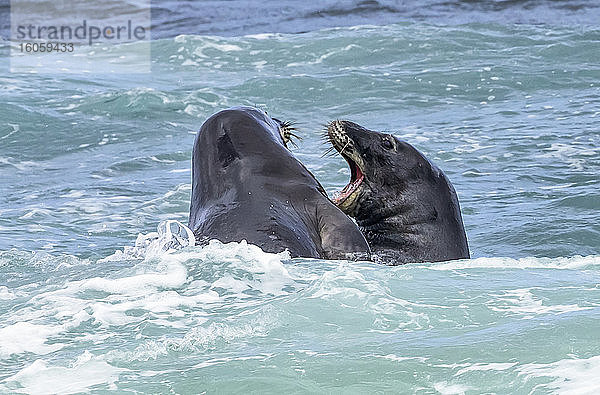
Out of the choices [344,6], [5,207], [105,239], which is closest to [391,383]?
[105,239]

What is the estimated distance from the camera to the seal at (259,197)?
5363 mm

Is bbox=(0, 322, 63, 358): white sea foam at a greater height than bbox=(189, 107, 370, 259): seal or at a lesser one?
lesser

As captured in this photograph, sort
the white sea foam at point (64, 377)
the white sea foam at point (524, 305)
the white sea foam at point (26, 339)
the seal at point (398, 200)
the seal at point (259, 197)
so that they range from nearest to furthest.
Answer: the white sea foam at point (64, 377), the white sea foam at point (26, 339), the white sea foam at point (524, 305), the seal at point (259, 197), the seal at point (398, 200)

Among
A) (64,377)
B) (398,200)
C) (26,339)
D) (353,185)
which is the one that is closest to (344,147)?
(353,185)

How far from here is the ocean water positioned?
3785mm

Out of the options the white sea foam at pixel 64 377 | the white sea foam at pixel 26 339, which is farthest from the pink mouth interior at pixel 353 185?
the white sea foam at pixel 64 377

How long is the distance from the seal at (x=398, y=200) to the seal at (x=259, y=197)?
0.64 m

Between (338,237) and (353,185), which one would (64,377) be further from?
(353,185)

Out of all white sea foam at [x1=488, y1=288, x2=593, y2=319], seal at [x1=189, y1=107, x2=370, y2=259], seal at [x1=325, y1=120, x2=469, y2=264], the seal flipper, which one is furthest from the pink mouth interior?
white sea foam at [x1=488, y1=288, x2=593, y2=319]

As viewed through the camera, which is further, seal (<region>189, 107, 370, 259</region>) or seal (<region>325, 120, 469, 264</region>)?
seal (<region>325, 120, 469, 264</region>)

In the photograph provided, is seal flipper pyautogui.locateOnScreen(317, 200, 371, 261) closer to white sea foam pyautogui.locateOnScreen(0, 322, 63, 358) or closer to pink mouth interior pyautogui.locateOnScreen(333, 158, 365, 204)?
pink mouth interior pyautogui.locateOnScreen(333, 158, 365, 204)

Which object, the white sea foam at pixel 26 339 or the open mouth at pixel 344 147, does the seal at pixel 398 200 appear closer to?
the open mouth at pixel 344 147

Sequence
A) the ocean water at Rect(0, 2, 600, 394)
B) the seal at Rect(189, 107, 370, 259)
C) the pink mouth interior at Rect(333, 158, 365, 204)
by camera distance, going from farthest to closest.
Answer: the pink mouth interior at Rect(333, 158, 365, 204) < the seal at Rect(189, 107, 370, 259) < the ocean water at Rect(0, 2, 600, 394)

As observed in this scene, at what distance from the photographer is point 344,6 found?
22688 millimetres
